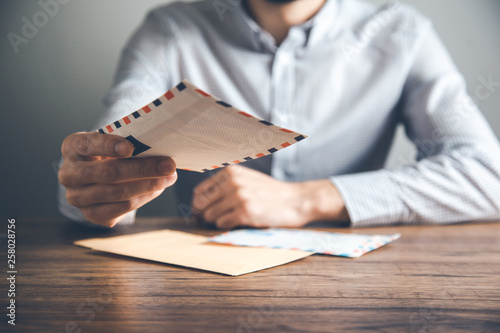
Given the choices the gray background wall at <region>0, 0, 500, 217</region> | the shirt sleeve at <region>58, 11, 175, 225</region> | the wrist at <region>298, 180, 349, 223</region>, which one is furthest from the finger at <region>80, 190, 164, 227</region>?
the gray background wall at <region>0, 0, 500, 217</region>

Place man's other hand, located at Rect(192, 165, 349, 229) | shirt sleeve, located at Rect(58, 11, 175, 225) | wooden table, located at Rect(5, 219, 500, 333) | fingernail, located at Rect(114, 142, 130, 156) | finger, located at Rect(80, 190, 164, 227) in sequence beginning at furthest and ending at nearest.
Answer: shirt sleeve, located at Rect(58, 11, 175, 225)
man's other hand, located at Rect(192, 165, 349, 229)
finger, located at Rect(80, 190, 164, 227)
fingernail, located at Rect(114, 142, 130, 156)
wooden table, located at Rect(5, 219, 500, 333)

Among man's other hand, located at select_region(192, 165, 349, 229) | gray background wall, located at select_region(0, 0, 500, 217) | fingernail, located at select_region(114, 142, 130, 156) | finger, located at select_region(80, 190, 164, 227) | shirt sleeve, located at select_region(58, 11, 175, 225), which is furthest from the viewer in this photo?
gray background wall, located at select_region(0, 0, 500, 217)

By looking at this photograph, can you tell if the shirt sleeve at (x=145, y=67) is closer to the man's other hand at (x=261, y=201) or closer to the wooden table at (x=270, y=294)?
the man's other hand at (x=261, y=201)

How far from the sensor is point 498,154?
98 centimetres

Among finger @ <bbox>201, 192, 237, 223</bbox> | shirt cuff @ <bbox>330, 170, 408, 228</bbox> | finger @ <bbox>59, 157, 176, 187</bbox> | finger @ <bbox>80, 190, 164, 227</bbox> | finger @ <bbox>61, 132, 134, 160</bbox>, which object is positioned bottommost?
shirt cuff @ <bbox>330, 170, 408, 228</bbox>

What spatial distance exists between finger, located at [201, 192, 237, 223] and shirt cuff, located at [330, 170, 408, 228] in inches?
8.9

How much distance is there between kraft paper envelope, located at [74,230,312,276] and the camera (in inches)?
20.3

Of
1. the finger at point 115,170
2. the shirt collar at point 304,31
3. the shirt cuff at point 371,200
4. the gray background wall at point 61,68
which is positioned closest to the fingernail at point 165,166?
the finger at point 115,170

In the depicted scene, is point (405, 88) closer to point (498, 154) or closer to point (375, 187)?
point (498, 154)

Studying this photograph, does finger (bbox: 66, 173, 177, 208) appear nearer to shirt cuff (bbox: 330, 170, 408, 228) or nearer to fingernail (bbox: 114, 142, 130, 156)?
fingernail (bbox: 114, 142, 130, 156)

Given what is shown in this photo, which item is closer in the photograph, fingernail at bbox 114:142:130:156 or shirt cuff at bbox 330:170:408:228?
fingernail at bbox 114:142:130:156

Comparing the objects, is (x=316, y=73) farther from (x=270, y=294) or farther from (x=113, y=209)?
(x=270, y=294)

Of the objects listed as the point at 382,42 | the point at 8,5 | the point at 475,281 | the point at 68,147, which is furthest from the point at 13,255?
the point at 8,5

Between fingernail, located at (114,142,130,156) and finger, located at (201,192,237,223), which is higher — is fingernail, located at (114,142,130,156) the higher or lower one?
the higher one
